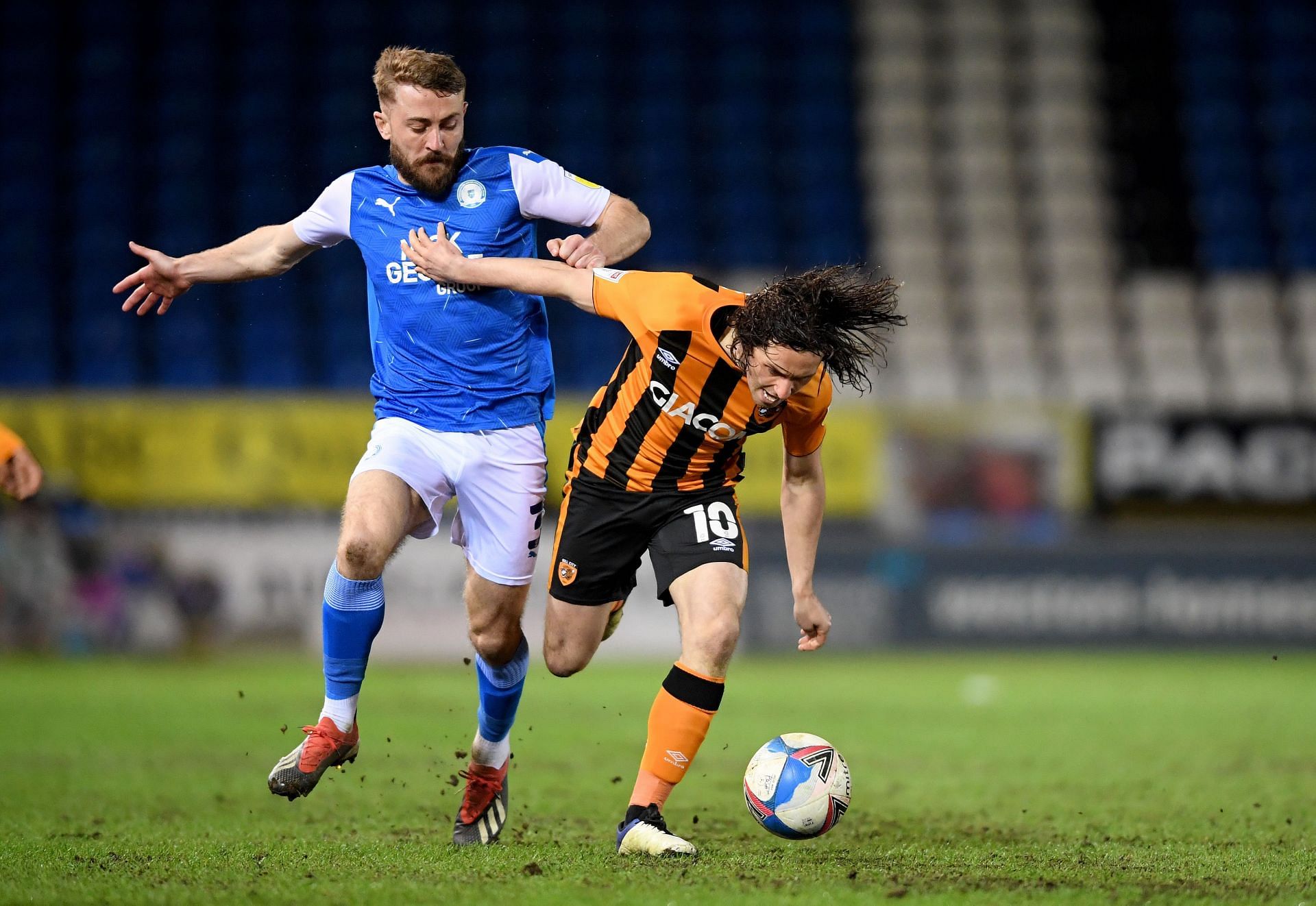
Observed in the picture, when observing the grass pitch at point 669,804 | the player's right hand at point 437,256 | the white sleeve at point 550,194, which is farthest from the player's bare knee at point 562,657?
the white sleeve at point 550,194

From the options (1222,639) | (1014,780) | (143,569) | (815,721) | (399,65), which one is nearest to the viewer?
(399,65)

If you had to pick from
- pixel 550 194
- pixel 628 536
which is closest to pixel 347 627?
pixel 628 536

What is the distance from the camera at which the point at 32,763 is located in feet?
25.4

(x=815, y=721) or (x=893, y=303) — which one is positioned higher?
(x=893, y=303)

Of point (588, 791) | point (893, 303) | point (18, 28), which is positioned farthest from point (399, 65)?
point (18, 28)

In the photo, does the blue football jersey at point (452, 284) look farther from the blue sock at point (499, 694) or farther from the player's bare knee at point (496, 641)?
the blue sock at point (499, 694)

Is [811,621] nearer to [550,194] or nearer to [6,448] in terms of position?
[550,194]

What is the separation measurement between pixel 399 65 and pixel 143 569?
1007cm

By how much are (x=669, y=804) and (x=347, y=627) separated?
2033mm

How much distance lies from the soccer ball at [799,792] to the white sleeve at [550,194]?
219 cm

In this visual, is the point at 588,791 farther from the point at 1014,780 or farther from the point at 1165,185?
the point at 1165,185

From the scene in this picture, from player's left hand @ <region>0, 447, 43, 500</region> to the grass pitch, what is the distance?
3.91 ft

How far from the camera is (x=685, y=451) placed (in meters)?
5.68

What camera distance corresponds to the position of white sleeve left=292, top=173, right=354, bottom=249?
581cm
